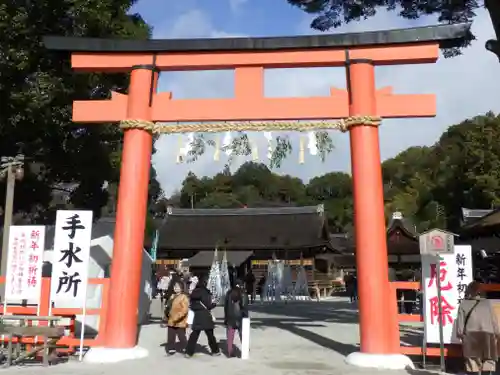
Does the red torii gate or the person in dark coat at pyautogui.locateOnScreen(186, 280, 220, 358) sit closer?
the red torii gate

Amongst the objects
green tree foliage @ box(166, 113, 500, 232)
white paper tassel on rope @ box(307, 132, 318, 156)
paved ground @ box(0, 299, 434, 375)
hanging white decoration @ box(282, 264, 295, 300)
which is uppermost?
green tree foliage @ box(166, 113, 500, 232)

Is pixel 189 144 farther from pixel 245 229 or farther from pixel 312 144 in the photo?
pixel 245 229

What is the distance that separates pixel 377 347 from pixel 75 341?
5.03 metres

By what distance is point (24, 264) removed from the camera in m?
8.66

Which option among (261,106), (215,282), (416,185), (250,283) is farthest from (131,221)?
(416,185)

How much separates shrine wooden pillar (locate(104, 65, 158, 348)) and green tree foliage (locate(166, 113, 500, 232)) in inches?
551

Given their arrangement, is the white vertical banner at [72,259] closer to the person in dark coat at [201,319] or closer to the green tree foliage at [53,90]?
the person in dark coat at [201,319]

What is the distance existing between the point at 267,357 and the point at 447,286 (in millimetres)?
3168

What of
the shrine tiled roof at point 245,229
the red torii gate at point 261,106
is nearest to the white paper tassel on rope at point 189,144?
the red torii gate at point 261,106

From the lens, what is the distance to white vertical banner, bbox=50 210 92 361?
27.3 feet

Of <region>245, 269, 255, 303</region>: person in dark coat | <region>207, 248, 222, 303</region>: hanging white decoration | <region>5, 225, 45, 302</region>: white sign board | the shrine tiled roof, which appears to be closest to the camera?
<region>5, 225, 45, 302</region>: white sign board

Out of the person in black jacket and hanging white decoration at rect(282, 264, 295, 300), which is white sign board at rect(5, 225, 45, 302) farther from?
hanging white decoration at rect(282, 264, 295, 300)

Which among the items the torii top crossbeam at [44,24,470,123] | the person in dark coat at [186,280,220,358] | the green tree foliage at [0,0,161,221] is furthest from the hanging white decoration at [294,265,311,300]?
the torii top crossbeam at [44,24,470,123]

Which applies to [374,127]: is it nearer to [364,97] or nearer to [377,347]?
[364,97]
